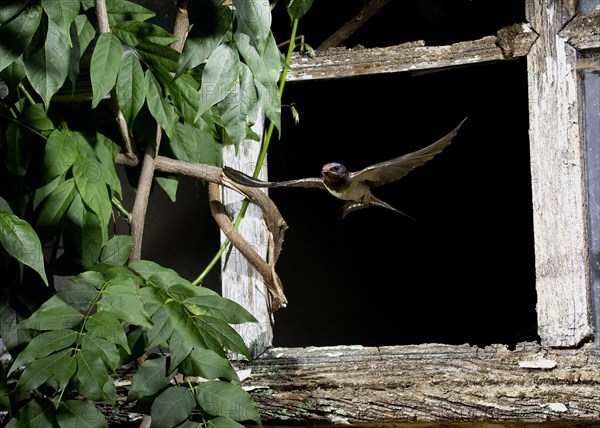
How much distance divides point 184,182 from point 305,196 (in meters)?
0.43

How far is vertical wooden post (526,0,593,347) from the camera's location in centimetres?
160

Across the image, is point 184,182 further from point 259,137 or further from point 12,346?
point 12,346

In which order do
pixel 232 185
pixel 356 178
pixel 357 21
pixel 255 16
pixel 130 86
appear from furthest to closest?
pixel 357 21, pixel 232 185, pixel 356 178, pixel 130 86, pixel 255 16

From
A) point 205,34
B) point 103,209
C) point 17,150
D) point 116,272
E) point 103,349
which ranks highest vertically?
point 205,34

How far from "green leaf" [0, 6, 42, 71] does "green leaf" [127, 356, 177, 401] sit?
1.54 ft

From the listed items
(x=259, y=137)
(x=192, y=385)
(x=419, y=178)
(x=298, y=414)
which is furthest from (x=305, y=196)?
(x=192, y=385)

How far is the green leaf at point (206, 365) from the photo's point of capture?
1.27 metres

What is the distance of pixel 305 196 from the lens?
9.70 feet

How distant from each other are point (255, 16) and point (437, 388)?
735mm

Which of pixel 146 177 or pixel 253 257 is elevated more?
pixel 146 177

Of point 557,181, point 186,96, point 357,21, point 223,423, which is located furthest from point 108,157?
point 557,181

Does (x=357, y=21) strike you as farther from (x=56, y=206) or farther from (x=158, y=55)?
(x=56, y=206)

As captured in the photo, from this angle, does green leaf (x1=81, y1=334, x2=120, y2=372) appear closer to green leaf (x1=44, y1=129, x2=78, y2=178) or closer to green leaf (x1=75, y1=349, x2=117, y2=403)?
green leaf (x1=75, y1=349, x2=117, y2=403)

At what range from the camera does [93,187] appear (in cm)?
145
